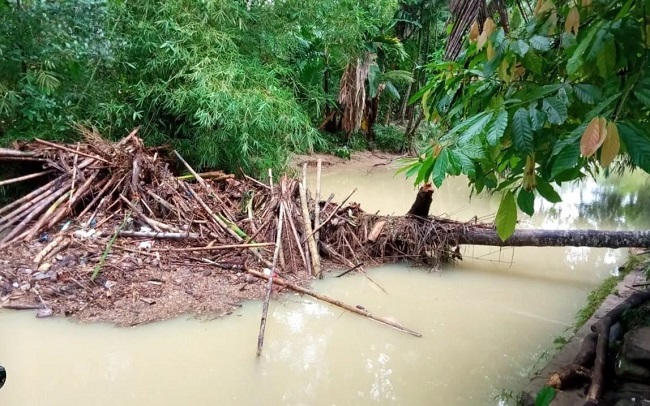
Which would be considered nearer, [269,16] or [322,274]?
[322,274]

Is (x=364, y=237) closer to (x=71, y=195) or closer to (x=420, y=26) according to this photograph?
(x=71, y=195)

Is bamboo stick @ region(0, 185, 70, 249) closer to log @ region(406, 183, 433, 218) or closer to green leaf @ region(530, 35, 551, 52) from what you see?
log @ region(406, 183, 433, 218)

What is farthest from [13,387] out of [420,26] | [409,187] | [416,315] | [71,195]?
[420,26]

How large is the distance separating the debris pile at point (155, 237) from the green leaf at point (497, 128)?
2.91 m

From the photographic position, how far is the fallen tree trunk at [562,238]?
4297mm

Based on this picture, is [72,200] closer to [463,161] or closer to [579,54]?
[463,161]

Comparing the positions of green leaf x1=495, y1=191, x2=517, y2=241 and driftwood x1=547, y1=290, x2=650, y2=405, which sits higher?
green leaf x1=495, y1=191, x2=517, y2=241

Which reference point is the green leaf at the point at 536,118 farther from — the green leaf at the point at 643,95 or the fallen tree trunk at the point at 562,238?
the fallen tree trunk at the point at 562,238

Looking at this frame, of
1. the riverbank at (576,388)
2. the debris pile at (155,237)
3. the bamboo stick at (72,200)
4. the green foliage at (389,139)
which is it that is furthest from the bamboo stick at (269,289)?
the green foliage at (389,139)

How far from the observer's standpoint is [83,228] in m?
4.41

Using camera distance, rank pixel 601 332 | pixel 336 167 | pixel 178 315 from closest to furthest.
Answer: pixel 601 332, pixel 178 315, pixel 336 167

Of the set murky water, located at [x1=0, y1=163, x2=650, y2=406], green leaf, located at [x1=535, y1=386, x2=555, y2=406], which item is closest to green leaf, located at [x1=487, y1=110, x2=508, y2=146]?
green leaf, located at [x1=535, y1=386, x2=555, y2=406]

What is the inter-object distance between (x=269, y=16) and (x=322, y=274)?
4092mm

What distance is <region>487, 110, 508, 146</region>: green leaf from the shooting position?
120 centimetres
